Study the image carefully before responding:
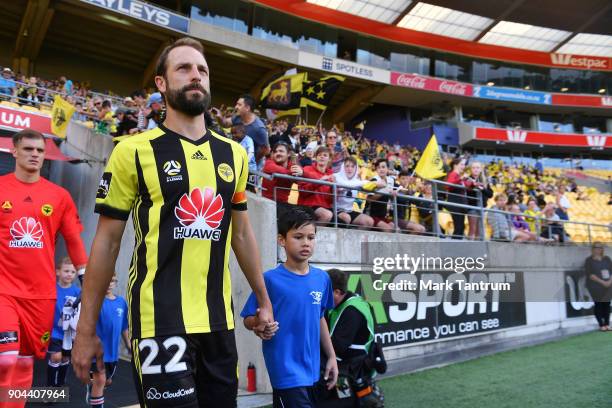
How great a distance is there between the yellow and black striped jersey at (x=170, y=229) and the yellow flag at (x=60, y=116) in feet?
31.1

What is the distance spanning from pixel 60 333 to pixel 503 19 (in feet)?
113

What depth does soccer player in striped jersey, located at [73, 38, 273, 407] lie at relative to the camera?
2045 millimetres

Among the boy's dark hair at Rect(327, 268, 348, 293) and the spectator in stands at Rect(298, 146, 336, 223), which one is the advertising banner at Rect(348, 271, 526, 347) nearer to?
the spectator in stands at Rect(298, 146, 336, 223)

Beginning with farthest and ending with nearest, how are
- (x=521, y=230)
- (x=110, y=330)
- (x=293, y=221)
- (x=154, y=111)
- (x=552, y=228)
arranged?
(x=552, y=228) < (x=521, y=230) < (x=154, y=111) < (x=110, y=330) < (x=293, y=221)

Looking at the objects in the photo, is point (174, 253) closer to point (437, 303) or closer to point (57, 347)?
point (57, 347)

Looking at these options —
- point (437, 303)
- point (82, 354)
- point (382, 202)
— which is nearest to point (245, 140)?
point (382, 202)

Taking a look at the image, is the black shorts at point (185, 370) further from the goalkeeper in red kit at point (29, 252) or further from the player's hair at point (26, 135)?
the player's hair at point (26, 135)

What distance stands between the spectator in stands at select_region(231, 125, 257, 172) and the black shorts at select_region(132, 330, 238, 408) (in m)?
4.88

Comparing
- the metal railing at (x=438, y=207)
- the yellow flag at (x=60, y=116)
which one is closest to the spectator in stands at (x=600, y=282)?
the metal railing at (x=438, y=207)

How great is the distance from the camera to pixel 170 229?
7.04 feet

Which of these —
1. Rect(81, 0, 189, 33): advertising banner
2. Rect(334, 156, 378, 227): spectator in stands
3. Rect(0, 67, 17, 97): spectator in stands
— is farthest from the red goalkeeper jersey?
Rect(81, 0, 189, 33): advertising banner

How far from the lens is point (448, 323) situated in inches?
340

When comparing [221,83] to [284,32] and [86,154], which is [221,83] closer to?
[284,32]

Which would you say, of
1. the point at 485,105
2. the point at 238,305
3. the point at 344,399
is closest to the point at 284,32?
the point at 485,105
